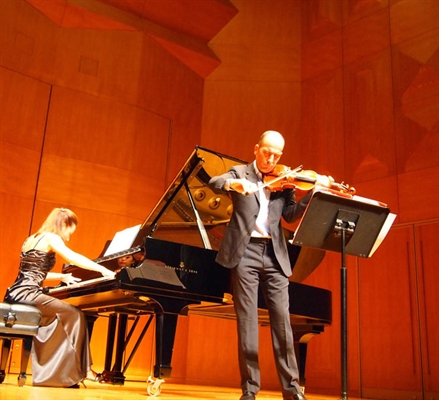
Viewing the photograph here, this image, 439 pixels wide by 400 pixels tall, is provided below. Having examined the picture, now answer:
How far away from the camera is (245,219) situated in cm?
254

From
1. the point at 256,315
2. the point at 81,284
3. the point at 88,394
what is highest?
the point at 81,284

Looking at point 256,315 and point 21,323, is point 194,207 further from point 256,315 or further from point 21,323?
point 21,323

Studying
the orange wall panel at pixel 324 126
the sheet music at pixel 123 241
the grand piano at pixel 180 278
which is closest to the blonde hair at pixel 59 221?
the grand piano at pixel 180 278

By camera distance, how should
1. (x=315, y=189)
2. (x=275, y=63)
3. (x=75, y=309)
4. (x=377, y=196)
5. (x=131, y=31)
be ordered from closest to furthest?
1. (x=315, y=189)
2. (x=75, y=309)
3. (x=377, y=196)
4. (x=131, y=31)
5. (x=275, y=63)

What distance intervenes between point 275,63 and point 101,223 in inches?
116

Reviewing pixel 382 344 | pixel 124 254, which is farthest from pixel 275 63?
pixel 124 254

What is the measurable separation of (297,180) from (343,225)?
11.5 inches

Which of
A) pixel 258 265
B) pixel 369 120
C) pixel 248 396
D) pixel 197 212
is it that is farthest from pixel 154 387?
pixel 369 120

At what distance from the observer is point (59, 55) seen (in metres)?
5.84

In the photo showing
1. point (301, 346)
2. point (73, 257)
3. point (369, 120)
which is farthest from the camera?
point (369, 120)

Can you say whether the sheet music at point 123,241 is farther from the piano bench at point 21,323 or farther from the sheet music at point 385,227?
the sheet music at point 385,227

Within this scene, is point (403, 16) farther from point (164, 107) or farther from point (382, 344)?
point (382, 344)

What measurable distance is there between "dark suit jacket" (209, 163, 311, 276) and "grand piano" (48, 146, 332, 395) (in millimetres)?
561

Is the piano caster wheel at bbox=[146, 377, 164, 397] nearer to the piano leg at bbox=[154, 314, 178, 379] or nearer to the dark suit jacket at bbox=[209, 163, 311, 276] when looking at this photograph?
the piano leg at bbox=[154, 314, 178, 379]
